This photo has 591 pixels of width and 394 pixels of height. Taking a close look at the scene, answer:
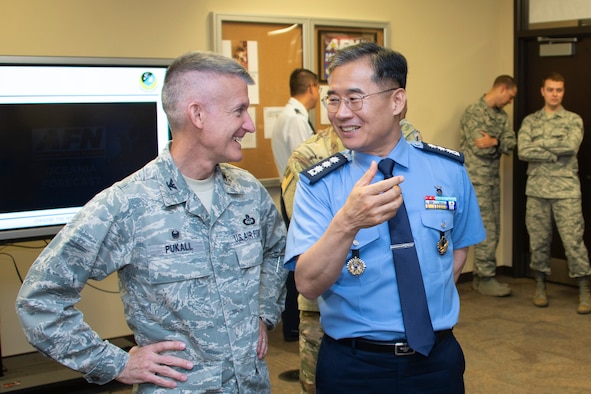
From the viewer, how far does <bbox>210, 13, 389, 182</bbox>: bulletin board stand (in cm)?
520

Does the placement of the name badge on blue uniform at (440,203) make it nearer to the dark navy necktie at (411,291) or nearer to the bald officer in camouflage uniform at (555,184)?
the dark navy necktie at (411,291)

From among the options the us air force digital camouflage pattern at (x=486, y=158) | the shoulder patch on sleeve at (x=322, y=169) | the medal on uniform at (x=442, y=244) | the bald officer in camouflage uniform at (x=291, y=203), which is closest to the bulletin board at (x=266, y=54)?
the us air force digital camouflage pattern at (x=486, y=158)

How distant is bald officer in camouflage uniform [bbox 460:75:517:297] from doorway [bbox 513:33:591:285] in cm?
40

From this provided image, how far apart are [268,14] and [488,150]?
2.22 meters

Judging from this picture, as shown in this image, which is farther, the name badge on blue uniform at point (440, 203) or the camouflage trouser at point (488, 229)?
the camouflage trouser at point (488, 229)

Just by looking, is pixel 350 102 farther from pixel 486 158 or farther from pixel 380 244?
pixel 486 158

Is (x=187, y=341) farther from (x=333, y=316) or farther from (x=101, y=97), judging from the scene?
(x=101, y=97)

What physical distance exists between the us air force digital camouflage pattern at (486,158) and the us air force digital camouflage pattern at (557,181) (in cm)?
33

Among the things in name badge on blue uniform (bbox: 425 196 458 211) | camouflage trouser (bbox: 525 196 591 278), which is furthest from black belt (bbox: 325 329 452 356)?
camouflage trouser (bbox: 525 196 591 278)

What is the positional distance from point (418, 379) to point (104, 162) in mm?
2064

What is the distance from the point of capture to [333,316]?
1.98 m

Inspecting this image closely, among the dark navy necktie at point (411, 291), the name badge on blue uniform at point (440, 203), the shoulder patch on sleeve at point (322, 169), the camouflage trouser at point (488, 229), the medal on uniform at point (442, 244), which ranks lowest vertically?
the camouflage trouser at point (488, 229)

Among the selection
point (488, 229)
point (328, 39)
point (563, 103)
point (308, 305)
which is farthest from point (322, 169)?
point (563, 103)

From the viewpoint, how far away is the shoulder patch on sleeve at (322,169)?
6.43 ft
